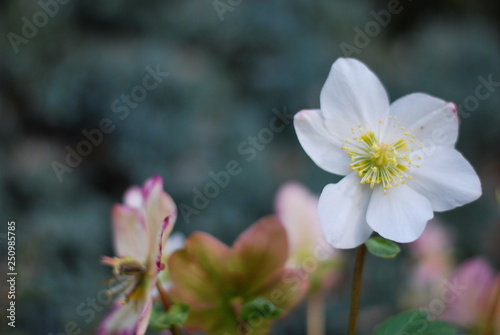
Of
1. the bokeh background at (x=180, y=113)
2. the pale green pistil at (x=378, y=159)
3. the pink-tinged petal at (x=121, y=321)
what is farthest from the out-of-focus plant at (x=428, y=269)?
the pink-tinged petal at (x=121, y=321)

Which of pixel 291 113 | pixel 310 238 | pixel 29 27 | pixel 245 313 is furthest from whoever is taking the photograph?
pixel 291 113

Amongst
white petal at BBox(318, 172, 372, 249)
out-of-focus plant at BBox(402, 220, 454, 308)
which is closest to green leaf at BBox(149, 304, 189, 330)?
white petal at BBox(318, 172, 372, 249)

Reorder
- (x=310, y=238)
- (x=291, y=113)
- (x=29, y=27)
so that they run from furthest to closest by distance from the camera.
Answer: (x=291, y=113) → (x=29, y=27) → (x=310, y=238)

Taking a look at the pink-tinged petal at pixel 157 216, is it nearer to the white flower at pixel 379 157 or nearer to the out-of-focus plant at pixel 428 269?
the white flower at pixel 379 157

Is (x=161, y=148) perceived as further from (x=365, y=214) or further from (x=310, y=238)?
(x=365, y=214)

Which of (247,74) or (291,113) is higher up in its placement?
(247,74)

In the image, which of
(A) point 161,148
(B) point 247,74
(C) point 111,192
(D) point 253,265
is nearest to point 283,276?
(D) point 253,265

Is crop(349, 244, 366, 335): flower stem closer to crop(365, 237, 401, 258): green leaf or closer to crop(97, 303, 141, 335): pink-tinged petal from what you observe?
crop(365, 237, 401, 258): green leaf

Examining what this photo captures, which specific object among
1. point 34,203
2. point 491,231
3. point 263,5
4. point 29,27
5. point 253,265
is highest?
point 29,27
